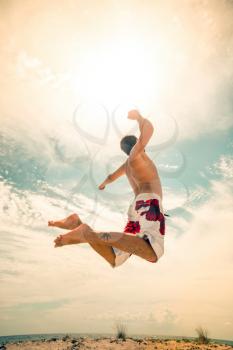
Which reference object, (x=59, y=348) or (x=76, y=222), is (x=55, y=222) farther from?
(x=59, y=348)

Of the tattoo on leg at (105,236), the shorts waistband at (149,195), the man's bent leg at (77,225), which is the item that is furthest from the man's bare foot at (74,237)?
the shorts waistband at (149,195)

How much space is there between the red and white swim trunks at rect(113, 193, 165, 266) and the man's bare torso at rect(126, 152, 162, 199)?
0.14 m

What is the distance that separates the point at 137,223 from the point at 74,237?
1558mm

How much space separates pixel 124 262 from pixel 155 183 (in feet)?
6.01

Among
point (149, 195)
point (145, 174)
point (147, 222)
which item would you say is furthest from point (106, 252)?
point (145, 174)

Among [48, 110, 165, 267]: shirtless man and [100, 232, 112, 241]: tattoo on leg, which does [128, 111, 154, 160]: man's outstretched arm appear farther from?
[100, 232, 112, 241]: tattoo on leg

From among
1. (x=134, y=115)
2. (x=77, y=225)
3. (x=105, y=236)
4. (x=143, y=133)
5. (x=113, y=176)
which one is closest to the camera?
(x=105, y=236)

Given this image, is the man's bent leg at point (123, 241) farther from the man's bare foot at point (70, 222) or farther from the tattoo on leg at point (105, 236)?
the man's bare foot at point (70, 222)

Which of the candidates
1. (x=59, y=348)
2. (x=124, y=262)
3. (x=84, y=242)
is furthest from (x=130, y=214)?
(x=59, y=348)

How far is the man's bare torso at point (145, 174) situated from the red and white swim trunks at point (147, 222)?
0.46 ft

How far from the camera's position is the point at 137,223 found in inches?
244

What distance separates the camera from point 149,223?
19.4ft

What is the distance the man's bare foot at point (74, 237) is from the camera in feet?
17.0

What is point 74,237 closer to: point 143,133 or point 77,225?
point 77,225
